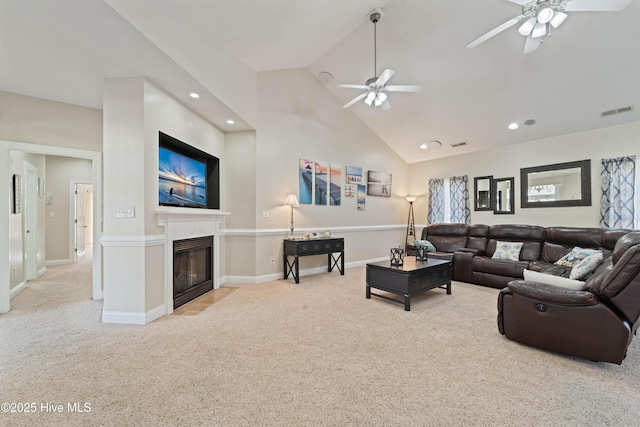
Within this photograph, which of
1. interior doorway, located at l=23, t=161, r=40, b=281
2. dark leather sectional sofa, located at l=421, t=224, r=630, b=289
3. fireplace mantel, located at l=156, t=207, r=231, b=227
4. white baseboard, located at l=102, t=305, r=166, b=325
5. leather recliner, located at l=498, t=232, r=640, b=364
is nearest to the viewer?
leather recliner, located at l=498, t=232, r=640, b=364

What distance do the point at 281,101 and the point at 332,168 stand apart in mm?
1745

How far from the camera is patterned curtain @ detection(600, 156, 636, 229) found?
4.31 meters

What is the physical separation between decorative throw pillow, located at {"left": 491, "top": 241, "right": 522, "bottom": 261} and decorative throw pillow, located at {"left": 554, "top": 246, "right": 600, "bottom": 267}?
59cm

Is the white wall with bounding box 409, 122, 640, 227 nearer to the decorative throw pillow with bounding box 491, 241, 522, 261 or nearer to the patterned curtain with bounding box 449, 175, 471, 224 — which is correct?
the patterned curtain with bounding box 449, 175, 471, 224

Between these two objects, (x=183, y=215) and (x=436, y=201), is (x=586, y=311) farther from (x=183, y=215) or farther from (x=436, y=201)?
(x=436, y=201)

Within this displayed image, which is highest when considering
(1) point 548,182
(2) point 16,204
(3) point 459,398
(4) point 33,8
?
(4) point 33,8

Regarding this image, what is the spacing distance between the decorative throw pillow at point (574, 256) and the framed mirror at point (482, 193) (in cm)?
202

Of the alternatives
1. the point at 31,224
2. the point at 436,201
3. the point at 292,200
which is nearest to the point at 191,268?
the point at 292,200

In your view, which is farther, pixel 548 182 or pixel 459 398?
pixel 548 182

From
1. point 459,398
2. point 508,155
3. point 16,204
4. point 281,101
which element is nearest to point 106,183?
point 16,204

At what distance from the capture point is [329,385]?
1.92 m

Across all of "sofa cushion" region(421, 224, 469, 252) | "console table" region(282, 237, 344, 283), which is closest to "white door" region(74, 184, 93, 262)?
"console table" region(282, 237, 344, 283)

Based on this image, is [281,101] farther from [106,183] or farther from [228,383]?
[228,383]

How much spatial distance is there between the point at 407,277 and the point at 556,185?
4.02 m
